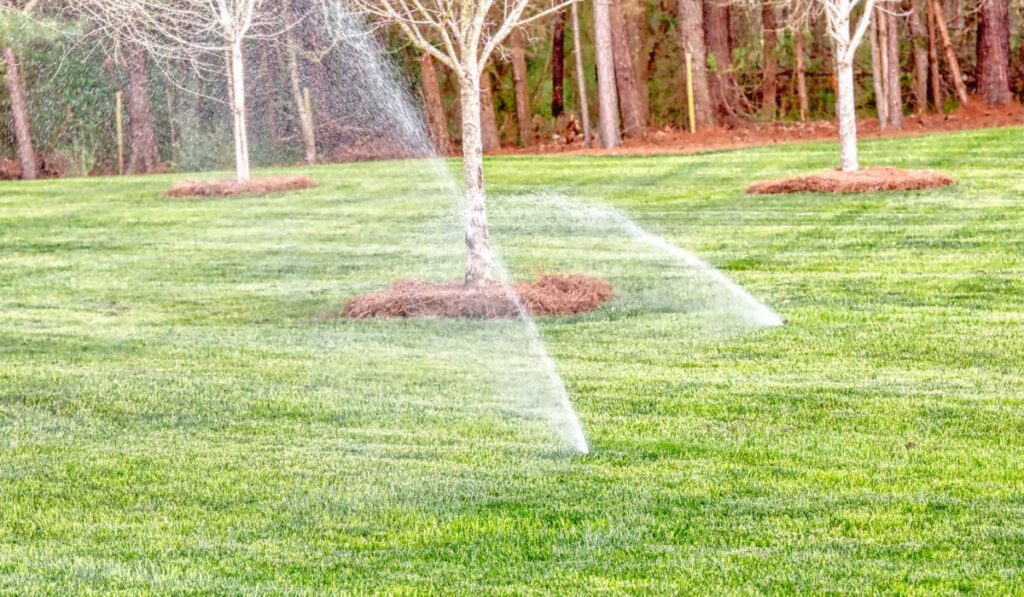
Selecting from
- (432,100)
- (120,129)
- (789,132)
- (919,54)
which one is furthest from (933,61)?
(120,129)

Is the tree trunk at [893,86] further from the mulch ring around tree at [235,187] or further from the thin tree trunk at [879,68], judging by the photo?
the mulch ring around tree at [235,187]

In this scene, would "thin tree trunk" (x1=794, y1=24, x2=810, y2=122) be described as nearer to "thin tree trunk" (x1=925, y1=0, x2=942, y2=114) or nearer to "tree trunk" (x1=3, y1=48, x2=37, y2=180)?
"thin tree trunk" (x1=925, y1=0, x2=942, y2=114)

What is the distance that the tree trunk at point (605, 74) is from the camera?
91.4ft

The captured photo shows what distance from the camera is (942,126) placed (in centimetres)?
3050

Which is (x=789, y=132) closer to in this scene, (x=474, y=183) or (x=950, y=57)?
(x=950, y=57)

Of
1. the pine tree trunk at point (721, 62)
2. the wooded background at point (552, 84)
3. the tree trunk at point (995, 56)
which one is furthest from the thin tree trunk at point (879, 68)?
the pine tree trunk at point (721, 62)

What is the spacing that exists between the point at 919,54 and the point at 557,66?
1028cm

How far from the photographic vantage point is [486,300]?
1136 cm

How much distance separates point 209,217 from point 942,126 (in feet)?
54.2

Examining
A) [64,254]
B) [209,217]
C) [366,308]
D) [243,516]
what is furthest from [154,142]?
[243,516]

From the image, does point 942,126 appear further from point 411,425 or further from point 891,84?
point 411,425

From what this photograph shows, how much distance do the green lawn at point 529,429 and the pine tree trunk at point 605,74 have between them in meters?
12.8

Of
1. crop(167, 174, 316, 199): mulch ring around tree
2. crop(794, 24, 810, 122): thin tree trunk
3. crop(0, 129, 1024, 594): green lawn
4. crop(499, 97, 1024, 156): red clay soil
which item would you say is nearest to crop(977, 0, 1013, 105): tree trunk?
crop(499, 97, 1024, 156): red clay soil

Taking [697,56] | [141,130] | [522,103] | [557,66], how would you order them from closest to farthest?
[141,130], [697,56], [522,103], [557,66]
